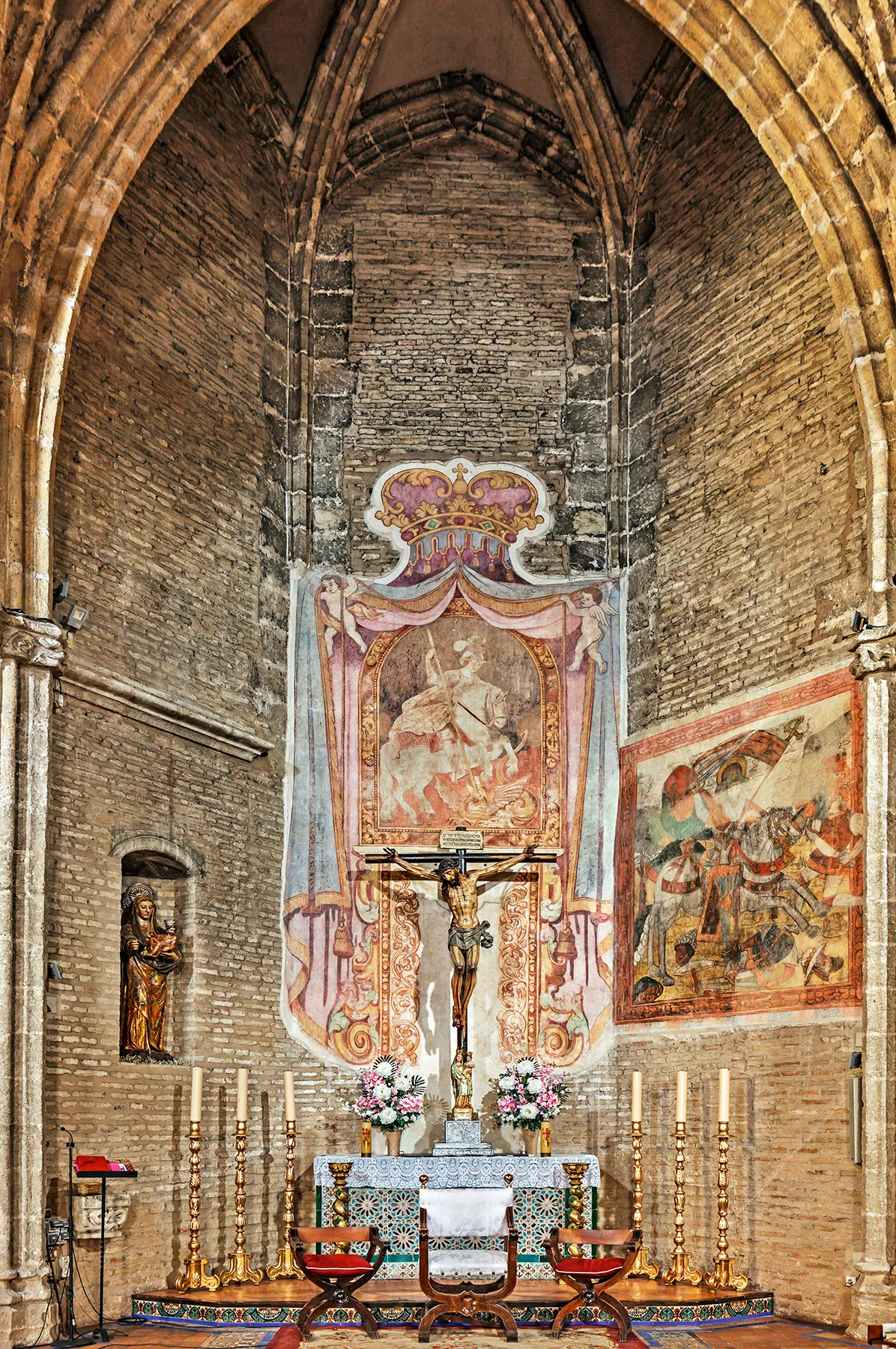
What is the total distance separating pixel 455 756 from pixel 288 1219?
4076 millimetres

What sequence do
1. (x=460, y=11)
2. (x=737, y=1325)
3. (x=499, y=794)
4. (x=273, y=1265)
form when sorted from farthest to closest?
(x=460, y=11) → (x=499, y=794) → (x=273, y=1265) → (x=737, y=1325)

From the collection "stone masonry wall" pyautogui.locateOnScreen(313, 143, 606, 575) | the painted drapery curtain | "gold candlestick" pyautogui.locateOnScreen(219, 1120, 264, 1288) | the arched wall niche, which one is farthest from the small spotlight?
"gold candlestick" pyautogui.locateOnScreen(219, 1120, 264, 1288)

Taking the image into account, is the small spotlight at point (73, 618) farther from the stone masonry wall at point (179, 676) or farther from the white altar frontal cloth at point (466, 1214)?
the white altar frontal cloth at point (466, 1214)

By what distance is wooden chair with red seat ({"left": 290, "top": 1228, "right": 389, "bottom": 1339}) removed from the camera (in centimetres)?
940

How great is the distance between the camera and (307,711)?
1353 centimetres

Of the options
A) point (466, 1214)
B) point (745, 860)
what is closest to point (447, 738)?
point (745, 860)

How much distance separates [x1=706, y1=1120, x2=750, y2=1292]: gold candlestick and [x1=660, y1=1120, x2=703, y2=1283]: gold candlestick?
25 centimetres

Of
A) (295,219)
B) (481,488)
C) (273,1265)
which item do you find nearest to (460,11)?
(295,219)

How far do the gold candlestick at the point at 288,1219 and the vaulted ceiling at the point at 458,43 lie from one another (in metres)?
9.35

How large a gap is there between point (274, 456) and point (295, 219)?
2.39m

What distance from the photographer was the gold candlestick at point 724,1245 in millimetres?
10836

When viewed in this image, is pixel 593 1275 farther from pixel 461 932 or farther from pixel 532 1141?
pixel 461 932

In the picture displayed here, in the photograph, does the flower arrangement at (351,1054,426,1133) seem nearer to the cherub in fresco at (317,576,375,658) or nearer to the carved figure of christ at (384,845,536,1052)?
the carved figure of christ at (384,845,536,1052)

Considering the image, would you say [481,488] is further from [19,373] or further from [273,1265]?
[273,1265]
